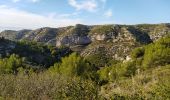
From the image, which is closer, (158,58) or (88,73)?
(88,73)

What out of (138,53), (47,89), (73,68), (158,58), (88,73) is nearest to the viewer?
(47,89)

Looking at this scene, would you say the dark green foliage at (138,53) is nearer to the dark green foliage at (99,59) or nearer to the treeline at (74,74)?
the treeline at (74,74)

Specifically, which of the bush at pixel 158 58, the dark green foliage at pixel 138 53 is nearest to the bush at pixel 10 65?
the dark green foliage at pixel 138 53

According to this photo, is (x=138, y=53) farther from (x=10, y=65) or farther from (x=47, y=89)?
(x=47, y=89)

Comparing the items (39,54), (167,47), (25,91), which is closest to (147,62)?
(167,47)

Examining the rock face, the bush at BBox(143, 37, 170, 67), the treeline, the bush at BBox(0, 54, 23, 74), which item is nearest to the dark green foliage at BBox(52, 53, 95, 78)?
the treeline

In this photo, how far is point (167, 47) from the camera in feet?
292

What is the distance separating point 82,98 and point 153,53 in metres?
69.4

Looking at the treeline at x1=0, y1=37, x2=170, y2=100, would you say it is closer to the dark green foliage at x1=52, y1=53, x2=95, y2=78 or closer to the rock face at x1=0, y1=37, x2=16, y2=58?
→ the dark green foliage at x1=52, y1=53, x2=95, y2=78

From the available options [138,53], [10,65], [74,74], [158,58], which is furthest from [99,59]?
[74,74]

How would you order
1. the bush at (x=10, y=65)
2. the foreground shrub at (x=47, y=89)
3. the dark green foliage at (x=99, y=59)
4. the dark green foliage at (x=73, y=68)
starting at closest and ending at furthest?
1. the foreground shrub at (x=47, y=89)
2. the dark green foliage at (x=73, y=68)
3. the bush at (x=10, y=65)
4. the dark green foliage at (x=99, y=59)

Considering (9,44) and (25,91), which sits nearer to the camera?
(25,91)

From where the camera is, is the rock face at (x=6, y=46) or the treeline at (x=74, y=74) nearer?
the treeline at (x=74, y=74)

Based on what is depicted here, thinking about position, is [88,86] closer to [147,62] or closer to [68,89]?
[68,89]
